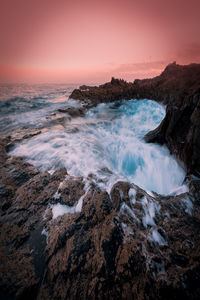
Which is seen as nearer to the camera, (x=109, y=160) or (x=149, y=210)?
(x=149, y=210)

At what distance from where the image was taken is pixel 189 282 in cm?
146

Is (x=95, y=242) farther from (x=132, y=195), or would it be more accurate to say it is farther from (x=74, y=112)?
(x=74, y=112)

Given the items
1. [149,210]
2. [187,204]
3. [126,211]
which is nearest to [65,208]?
[126,211]

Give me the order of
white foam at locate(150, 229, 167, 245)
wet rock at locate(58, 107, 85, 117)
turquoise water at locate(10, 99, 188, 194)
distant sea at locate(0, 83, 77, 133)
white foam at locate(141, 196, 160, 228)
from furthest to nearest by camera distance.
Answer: wet rock at locate(58, 107, 85, 117) → distant sea at locate(0, 83, 77, 133) → turquoise water at locate(10, 99, 188, 194) → white foam at locate(141, 196, 160, 228) → white foam at locate(150, 229, 167, 245)

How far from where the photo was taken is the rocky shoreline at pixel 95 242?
60.4 inches

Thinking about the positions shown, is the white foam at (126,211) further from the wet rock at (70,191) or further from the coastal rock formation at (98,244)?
the wet rock at (70,191)

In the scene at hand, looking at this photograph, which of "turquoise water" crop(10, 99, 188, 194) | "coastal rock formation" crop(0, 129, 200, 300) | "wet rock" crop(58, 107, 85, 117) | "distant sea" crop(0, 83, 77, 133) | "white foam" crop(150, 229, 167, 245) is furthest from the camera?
"wet rock" crop(58, 107, 85, 117)

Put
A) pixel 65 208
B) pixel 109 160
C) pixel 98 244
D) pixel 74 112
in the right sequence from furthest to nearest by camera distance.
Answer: pixel 74 112, pixel 109 160, pixel 65 208, pixel 98 244

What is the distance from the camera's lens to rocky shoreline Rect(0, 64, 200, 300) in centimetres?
154

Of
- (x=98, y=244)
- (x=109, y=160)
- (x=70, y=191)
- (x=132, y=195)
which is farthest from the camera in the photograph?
(x=109, y=160)

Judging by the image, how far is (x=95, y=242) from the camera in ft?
6.27

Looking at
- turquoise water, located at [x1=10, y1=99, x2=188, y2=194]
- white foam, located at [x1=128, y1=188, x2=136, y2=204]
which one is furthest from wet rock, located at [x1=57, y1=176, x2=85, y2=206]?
→ white foam, located at [x1=128, y1=188, x2=136, y2=204]

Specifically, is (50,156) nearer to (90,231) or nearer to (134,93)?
(90,231)

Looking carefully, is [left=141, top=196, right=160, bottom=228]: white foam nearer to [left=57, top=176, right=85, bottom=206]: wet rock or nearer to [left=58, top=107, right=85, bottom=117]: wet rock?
[left=57, top=176, right=85, bottom=206]: wet rock
